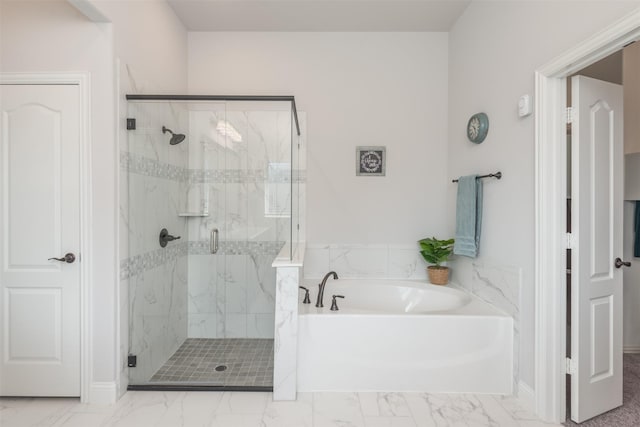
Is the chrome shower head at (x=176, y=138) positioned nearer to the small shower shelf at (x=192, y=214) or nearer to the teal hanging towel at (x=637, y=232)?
the small shower shelf at (x=192, y=214)

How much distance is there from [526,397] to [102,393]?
257 cm

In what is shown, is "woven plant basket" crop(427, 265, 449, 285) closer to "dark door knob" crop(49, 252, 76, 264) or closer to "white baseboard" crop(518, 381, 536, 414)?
"white baseboard" crop(518, 381, 536, 414)

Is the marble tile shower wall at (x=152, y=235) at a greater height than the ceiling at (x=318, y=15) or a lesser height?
lesser

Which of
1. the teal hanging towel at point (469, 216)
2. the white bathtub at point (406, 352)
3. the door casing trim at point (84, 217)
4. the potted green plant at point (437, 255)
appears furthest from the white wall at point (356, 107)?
the door casing trim at point (84, 217)

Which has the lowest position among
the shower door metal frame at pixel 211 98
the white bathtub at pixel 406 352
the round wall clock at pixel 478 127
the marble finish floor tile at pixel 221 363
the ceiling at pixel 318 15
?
the marble finish floor tile at pixel 221 363

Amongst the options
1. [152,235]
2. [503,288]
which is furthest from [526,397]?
[152,235]

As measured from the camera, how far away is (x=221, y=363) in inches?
93.7

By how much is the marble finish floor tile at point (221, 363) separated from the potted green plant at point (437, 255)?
5.15ft

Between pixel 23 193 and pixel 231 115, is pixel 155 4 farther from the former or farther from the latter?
pixel 23 193

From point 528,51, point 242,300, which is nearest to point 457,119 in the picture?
point 528,51

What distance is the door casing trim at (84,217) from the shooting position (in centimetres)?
189

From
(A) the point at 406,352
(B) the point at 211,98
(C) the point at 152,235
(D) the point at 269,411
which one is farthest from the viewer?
(C) the point at 152,235

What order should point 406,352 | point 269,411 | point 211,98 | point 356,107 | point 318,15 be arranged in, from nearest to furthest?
1. point 269,411
2. point 406,352
3. point 211,98
4. point 318,15
5. point 356,107

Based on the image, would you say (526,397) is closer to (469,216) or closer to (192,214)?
(469,216)
